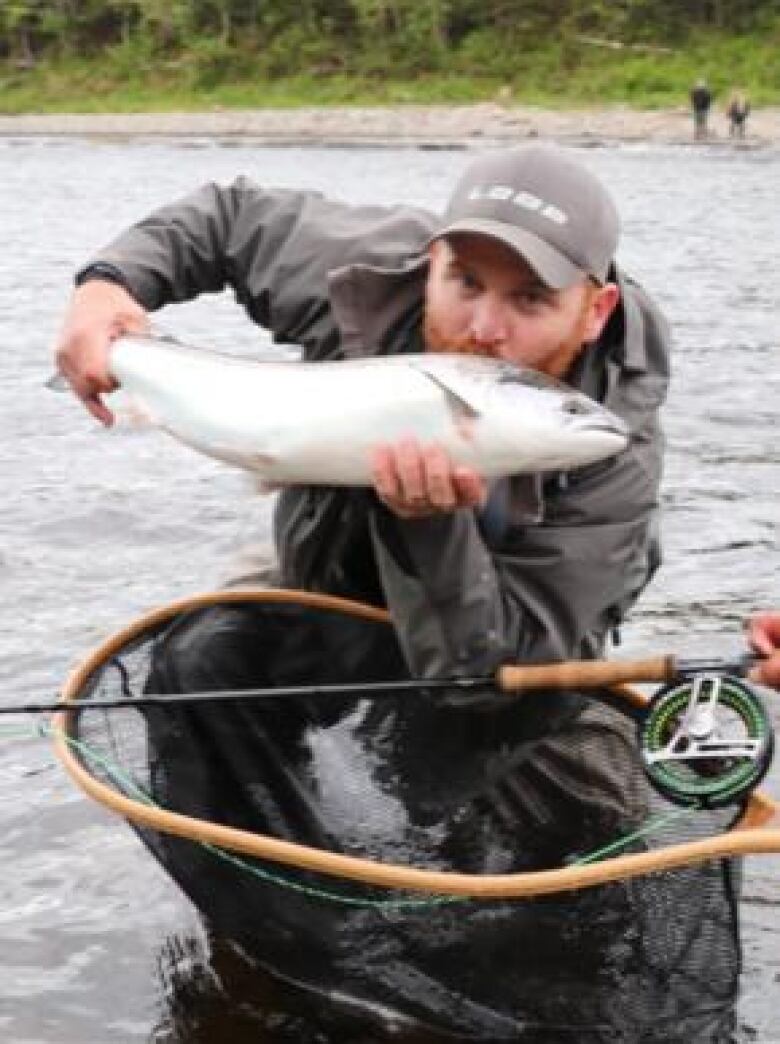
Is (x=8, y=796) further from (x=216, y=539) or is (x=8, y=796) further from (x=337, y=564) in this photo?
(x=216, y=539)

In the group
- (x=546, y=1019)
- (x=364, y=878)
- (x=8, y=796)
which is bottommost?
(x=8, y=796)

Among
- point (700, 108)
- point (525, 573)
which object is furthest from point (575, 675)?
point (700, 108)

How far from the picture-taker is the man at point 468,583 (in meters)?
3.91

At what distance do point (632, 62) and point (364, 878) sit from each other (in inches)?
2268

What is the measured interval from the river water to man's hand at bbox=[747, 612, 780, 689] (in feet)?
3.31

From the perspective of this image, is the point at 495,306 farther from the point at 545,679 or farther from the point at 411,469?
the point at 545,679

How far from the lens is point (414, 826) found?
15.3 feet

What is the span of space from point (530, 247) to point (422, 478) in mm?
646

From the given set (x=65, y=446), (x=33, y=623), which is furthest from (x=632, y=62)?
(x=33, y=623)

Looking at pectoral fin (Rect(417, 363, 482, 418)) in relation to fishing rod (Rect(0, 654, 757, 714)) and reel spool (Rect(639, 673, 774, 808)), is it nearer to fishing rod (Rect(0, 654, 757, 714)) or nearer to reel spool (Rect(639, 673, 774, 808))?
fishing rod (Rect(0, 654, 757, 714))

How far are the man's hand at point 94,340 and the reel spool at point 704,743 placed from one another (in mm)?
1396

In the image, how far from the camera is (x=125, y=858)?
5.49 m

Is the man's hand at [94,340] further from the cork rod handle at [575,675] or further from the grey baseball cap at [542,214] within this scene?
the cork rod handle at [575,675]

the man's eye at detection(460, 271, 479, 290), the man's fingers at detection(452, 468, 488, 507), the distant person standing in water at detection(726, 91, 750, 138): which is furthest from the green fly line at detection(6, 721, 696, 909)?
the distant person standing in water at detection(726, 91, 750, 138)
